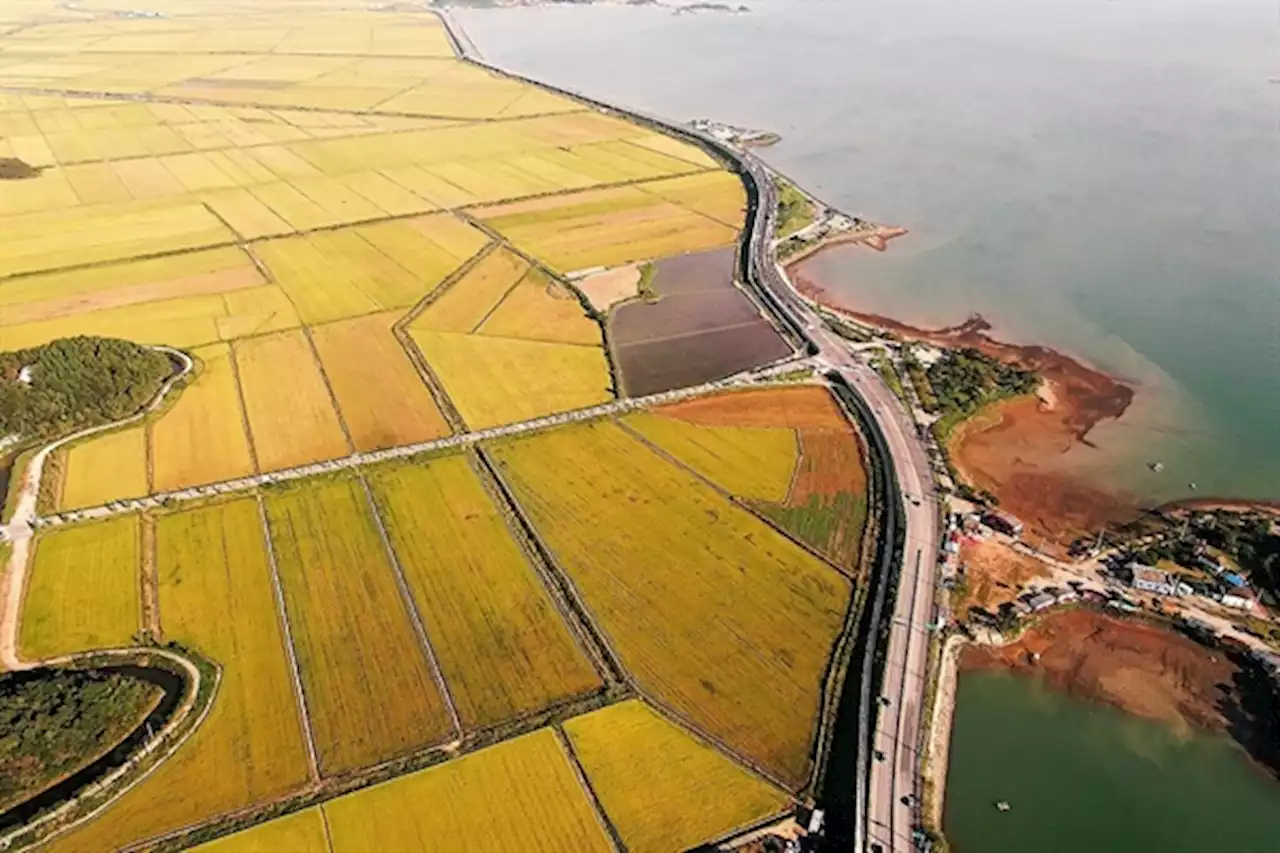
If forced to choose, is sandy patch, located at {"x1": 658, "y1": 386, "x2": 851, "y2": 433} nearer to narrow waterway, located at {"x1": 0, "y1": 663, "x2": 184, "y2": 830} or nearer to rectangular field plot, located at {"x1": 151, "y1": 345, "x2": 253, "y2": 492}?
rectangular field plot, located at {"x1": 151, "y1": 345, "x2": 253, "y2": 492}

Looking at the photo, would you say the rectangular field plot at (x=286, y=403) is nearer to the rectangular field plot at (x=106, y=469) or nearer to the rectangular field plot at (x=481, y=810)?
the rectangular field plot at (x=106, y=469)

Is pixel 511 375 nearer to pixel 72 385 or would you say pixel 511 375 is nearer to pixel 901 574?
pixel 72 385

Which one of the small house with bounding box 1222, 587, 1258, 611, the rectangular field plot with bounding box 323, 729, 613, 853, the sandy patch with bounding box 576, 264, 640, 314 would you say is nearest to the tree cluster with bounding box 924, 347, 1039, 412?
the small house with bounding box 1222, 587, 1258, 611

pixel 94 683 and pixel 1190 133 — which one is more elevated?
pixel 1190 133

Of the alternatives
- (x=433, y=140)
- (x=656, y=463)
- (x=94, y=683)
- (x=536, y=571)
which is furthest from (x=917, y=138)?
(x=94, y=683)

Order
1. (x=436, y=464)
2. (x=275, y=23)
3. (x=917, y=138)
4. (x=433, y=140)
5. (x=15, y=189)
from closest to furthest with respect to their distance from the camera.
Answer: (x=436, y=464), (x=15, y=189), (x=433, y=140), (x=917, y=138), (x=275, y=23)

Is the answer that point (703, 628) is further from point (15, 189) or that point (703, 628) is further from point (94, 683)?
point (15, 189)

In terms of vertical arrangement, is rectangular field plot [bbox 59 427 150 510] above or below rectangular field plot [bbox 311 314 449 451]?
below
